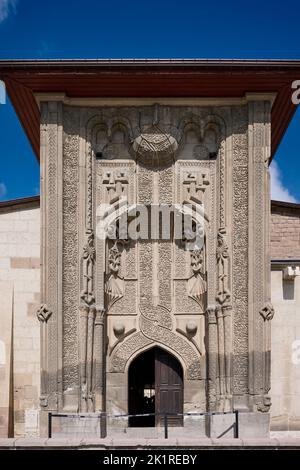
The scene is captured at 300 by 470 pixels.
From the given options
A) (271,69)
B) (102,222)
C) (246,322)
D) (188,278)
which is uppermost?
(271,69)

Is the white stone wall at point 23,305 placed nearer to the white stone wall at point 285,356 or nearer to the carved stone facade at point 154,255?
the carved stone facade at point 154,255

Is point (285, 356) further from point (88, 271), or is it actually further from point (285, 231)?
point (88, 271)

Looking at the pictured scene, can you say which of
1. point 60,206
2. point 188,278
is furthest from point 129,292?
point 60,206

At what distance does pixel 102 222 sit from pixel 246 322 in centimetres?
385

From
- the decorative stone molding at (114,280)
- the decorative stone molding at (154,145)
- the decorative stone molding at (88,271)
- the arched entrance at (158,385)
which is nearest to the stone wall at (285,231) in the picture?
the decorative stone molding at (154,145)

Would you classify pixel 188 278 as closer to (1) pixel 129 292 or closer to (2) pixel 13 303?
(1) pixel 129 292

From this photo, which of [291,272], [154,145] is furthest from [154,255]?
[291,272]

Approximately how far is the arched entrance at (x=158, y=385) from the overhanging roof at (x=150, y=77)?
5.84m

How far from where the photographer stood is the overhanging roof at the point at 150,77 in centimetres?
1390

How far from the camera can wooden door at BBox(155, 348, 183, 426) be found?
14422 mm

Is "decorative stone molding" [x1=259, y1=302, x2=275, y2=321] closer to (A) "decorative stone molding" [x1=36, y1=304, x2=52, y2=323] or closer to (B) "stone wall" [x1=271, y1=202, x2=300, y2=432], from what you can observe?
(B) "stone wall" [x1=271, y1=202, x2=300, y2=432]

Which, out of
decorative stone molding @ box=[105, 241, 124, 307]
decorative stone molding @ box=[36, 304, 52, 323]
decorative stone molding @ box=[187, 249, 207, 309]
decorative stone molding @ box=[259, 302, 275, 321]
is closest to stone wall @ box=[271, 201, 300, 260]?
decorative stone molding @ box=[187, 249, 207, 309]

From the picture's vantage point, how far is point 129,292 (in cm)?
1465

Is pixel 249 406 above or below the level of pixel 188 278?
below
